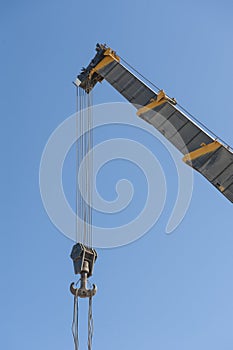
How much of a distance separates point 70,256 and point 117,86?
22.3 ft

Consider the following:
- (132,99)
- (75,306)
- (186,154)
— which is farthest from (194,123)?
(75,306)

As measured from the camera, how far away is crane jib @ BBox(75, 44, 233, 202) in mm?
15883

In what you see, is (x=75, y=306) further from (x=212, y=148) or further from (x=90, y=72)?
(x=90, y=72)

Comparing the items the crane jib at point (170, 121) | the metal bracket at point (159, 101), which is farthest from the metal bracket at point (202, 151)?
the metal bracket at point (159, 101)

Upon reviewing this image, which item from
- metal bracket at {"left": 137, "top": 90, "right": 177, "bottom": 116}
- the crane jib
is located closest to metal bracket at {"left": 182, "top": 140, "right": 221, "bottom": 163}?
the crane jib

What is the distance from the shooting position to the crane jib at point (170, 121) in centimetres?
1588

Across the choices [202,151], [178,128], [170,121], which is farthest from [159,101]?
[202,151]

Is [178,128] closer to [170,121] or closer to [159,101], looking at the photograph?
[170,121]

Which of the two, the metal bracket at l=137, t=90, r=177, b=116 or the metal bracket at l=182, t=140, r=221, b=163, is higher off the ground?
the metal bracket at l=137, t=90, r=177, b=116

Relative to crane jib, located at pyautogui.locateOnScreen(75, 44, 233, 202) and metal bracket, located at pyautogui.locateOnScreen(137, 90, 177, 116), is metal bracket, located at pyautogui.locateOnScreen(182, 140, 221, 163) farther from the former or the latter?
metal bracket, located at pyautogui.locateOnScreen(137, 90, 177, 116)

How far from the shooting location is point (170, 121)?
17.3m

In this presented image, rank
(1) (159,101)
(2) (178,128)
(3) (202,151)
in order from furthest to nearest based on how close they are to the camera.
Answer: (1) (159,101) → (2) (178,128) → (3) (202,151)

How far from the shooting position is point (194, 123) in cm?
1689

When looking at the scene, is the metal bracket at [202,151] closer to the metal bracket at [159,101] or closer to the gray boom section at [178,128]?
the gray boom section at [178,128]
